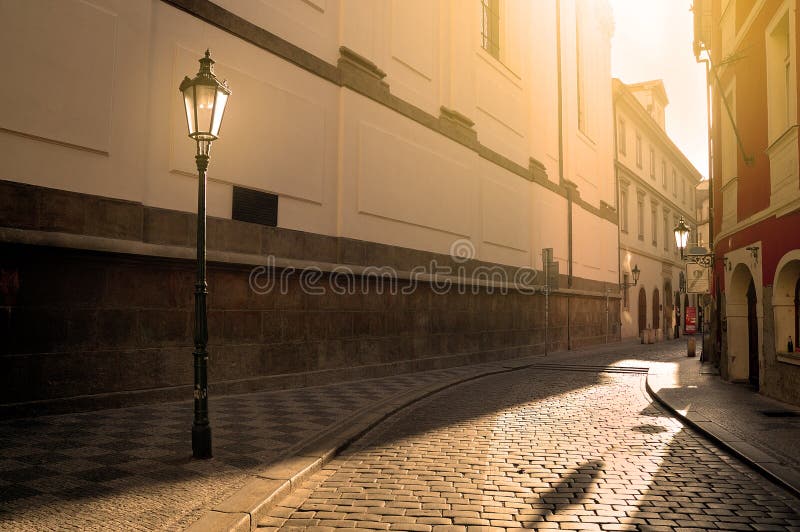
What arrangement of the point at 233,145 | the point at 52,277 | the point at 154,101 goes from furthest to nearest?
the point at 233,145 < the point at 154,101 < the point at 52,277

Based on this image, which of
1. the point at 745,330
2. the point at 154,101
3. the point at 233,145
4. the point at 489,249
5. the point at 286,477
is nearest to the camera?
the point at 286,477

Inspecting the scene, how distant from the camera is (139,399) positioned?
8.63m

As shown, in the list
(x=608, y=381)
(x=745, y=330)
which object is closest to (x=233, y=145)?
(x=608, y=381)

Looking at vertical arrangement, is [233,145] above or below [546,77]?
below

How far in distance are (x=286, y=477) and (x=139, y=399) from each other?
168 inches

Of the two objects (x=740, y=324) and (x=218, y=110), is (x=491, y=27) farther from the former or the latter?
(x=218, y=110)

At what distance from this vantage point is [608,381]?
45.4 ft

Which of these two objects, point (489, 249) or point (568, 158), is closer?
point (489, 249)

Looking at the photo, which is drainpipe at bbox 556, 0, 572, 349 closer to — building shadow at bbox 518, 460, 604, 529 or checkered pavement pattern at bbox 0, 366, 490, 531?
checkered pavement pattern at bbox 0, 366, 490, 531

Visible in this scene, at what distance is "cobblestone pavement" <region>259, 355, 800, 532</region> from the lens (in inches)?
176

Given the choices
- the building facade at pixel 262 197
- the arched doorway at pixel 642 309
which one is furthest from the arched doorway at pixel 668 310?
the building facade at pixel 262 197

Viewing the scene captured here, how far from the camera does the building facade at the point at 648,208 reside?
113 ft

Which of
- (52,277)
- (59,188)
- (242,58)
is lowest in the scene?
(52,277)

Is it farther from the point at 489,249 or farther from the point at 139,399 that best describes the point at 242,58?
the point at 489,249
